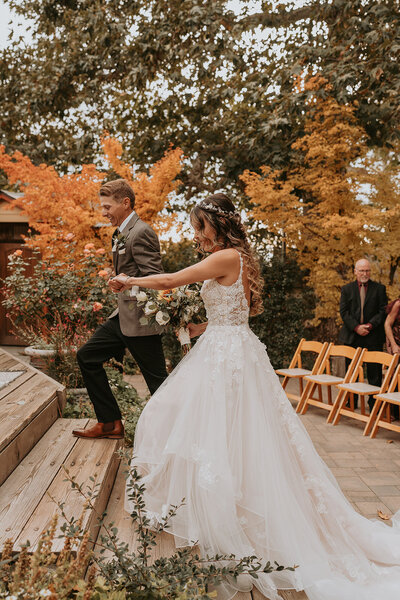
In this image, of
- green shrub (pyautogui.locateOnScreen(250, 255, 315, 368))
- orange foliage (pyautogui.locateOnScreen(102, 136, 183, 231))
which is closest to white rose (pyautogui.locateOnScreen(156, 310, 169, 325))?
orange foliage (pyautogui.locateOnScreen(102, 136, 183, 231))

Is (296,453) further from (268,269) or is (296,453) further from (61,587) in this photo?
(268,269)

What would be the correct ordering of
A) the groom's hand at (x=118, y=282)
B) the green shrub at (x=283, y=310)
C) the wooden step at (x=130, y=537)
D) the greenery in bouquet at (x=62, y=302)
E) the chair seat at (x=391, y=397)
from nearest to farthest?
the wooden step at (x=130, y=537), the groom's hand at (x=118, y=282), the chair seat at (x=391, y=397), the greenery in bouquet at (x=62, y=302), the green shrub at (x=283, y=310)

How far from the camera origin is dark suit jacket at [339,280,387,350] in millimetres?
7090

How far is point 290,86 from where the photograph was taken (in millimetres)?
8766

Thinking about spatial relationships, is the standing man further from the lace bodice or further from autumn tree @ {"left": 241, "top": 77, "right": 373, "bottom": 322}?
the lace bodice

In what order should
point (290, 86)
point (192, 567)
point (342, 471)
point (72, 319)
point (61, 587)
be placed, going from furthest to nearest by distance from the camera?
point (290, 86), point (72, 319), point (342, 471), point (192, 567), point (61, 587)

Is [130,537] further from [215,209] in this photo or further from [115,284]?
[215,209]

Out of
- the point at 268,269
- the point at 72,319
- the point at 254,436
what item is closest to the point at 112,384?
the point at 72,319

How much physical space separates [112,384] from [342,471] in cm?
274

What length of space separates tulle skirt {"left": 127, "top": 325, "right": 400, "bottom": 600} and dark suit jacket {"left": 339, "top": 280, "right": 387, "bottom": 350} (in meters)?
4.35

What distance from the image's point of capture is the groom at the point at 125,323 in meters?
3.51

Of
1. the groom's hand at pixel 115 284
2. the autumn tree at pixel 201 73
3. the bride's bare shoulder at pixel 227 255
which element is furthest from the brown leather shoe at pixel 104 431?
the autumn tree at pixel 201 73

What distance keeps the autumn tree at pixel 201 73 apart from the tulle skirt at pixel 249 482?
6271mm

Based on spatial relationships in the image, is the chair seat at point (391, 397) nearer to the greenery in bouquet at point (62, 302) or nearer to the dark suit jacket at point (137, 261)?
the dark suit jacket at point (137, 261)
